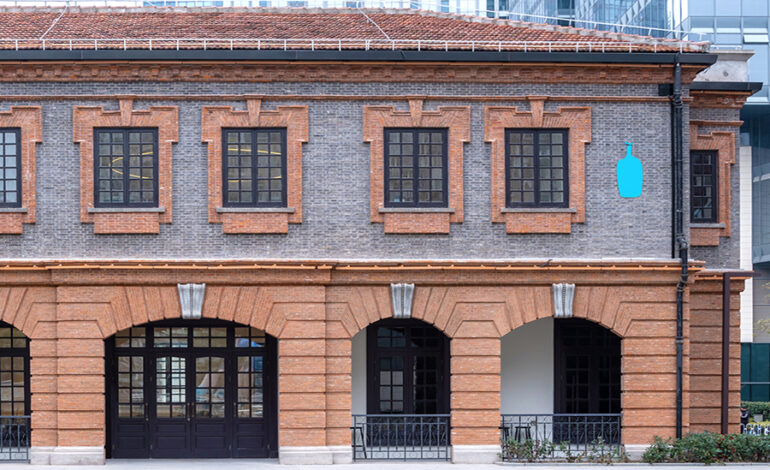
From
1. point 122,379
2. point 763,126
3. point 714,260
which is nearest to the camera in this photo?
point 122,379

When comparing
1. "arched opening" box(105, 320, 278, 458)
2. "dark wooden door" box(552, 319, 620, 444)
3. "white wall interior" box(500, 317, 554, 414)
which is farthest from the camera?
"dark wooden door" box(552, 319, 620, 444)

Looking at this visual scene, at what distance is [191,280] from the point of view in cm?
2275

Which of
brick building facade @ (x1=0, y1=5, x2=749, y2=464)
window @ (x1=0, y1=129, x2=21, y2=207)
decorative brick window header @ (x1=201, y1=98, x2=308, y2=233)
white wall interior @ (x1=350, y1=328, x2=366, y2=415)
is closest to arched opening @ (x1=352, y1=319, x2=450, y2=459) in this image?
white wall interior @ (x1=350, y1=328, x2=366, y2=415)

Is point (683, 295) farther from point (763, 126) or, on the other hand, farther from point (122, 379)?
point (763, 126)

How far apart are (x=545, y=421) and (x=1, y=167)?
1312 centimetres

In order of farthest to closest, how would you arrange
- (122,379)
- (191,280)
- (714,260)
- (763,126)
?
(763,126) < (714,260) < (122,379) < (191,280)

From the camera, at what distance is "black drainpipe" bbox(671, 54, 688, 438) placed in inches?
911

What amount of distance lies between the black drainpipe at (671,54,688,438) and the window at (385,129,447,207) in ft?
16.0

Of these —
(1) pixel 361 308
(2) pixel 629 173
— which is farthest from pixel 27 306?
(2) pixel 629 173

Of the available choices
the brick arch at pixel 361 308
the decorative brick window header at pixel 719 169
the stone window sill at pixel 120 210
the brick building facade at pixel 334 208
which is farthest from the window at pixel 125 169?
the decorative brick window header at pixel 719 169

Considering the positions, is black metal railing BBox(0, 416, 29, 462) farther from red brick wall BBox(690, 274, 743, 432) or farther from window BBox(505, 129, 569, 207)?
red brick wall BBox(690, 274, 743, 432)

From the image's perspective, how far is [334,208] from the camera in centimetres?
2320

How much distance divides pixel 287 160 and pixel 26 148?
537 centimetres

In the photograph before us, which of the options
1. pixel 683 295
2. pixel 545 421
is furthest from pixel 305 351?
pixel 683 295
